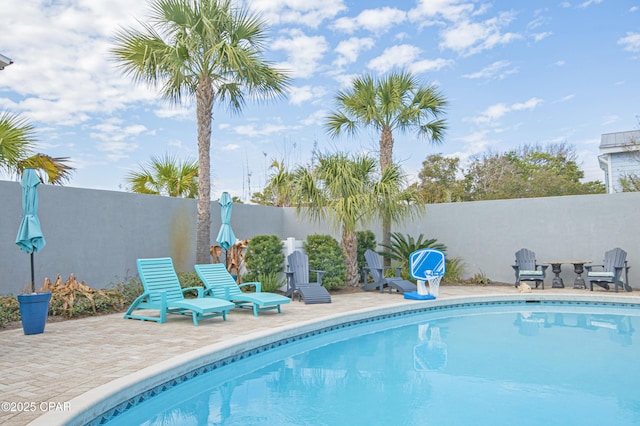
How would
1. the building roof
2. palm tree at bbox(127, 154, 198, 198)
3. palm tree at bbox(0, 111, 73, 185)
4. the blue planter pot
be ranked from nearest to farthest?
the blue planter pot → palm tree at bbox(0, 111, 73, 185) → palm tree at bbox(127, 154, 198, 198) → the building roof

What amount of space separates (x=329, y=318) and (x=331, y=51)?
11909mm

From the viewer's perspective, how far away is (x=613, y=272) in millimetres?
11578

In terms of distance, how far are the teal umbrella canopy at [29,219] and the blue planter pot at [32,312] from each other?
733 mm

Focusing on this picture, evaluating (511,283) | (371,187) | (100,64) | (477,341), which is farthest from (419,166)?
(477,341)

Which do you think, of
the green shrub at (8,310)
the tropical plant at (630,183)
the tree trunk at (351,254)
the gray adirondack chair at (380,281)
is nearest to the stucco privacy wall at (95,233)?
the green shrub at (8,310)

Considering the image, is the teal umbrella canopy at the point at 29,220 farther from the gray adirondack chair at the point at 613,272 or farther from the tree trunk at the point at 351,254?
the gray adirondack chair at the point at 613,272

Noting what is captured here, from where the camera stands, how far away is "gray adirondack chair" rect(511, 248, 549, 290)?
12336mm

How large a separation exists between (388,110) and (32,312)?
1034 cm

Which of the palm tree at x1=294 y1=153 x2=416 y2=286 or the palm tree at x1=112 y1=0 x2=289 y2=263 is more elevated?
the palm tree at x1=112 y1=0 x2=289 y2=263

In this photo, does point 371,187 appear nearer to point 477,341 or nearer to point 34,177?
point 477,341

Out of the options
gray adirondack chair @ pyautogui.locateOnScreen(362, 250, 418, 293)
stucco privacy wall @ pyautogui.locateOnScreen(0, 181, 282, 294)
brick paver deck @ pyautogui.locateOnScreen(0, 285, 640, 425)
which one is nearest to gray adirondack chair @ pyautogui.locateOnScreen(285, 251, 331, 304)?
brick paver deck @ pyautogui.locateOnScreen(0, 285, 640, 425)

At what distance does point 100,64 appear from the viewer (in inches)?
491

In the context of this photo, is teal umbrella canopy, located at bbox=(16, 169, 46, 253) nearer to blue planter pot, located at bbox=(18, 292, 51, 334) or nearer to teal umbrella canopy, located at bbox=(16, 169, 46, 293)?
teal umbrella canopy, located at bbox=(16, 169, 46, 293)

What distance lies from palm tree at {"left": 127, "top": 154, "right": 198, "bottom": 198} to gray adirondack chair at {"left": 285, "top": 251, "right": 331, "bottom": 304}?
4926 mm
